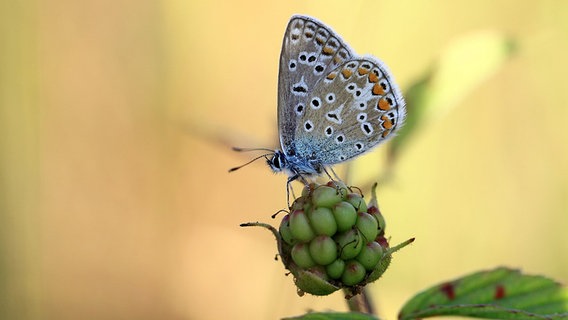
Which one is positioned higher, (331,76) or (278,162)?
(331,76)

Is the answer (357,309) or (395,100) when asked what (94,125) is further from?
(357,309)

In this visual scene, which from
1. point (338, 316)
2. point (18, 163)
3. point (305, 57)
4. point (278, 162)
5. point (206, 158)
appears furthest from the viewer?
point (206, 158)

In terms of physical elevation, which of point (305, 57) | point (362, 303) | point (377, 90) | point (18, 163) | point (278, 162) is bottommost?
point (18, 163)

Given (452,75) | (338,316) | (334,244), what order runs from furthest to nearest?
(452,75)
(334,244)
(338,316)

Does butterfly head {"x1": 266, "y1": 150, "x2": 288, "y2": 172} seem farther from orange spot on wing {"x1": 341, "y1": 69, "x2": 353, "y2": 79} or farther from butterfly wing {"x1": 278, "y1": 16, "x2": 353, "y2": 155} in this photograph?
orange spot on wing {"x1": 341, "y1": 69, "x2": 353, "y2": 79}

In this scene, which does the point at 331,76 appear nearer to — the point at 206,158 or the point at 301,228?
the point at 301,228

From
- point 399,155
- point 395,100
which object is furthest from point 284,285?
point 395,100

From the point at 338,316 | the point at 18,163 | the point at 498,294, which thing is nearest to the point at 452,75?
the point at 498,294
